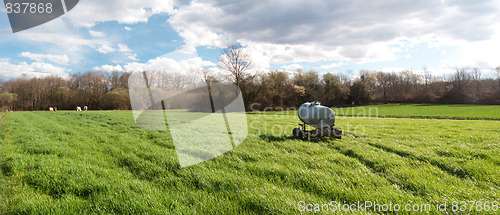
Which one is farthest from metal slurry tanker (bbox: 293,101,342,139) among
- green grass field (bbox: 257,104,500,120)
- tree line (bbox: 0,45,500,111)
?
tree line (bbox: 0,45,500,111)

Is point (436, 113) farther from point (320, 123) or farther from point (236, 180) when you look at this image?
point (236, 180)

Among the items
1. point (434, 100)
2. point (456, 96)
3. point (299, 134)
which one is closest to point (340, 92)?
point (434, 100)

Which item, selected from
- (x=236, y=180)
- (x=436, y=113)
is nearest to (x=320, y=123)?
A: (x=236, y=180)

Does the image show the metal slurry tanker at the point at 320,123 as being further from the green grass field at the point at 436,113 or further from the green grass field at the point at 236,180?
the green grass field at the point at 436,113

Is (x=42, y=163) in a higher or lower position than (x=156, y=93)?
lower

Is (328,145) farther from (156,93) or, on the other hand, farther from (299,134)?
(156,93)

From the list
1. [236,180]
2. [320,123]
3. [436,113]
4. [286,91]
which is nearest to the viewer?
[236,180]

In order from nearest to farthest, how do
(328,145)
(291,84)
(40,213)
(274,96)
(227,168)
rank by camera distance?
(40,213) < (227,168) < (328,145) < (274,96) < (291,84)

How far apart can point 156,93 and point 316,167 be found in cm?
831

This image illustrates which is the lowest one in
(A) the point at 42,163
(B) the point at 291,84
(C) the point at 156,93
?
(A) the point at 42,163

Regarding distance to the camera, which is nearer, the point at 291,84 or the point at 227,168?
the point at 227,168

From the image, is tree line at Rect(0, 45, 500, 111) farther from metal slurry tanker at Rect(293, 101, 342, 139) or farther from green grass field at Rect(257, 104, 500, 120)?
metal slurry tanker at Rect(293, 101, 342, 139)

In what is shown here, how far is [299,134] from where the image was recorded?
10.0m

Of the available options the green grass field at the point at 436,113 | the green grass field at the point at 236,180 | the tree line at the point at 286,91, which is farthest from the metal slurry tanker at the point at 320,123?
the tree line at the point at 286,91
